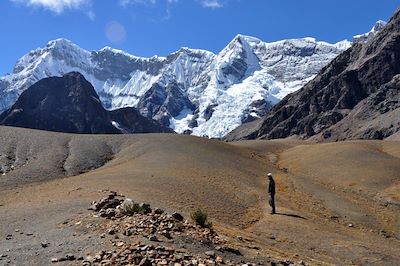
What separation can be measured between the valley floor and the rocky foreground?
0.47m

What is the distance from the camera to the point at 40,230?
2091cm

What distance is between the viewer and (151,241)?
16.8 metres

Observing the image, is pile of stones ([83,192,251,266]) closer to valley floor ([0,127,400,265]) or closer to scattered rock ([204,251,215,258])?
scattered rock ([204,251,215,258])

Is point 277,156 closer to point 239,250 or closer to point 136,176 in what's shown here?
point 136,176

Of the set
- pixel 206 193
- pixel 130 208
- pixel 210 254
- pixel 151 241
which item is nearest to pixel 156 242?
pixel 151 241

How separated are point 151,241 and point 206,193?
1897cm

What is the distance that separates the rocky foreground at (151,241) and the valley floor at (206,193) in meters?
0.47

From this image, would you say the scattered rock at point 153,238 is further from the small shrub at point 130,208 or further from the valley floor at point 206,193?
the small shrub at point 130,208

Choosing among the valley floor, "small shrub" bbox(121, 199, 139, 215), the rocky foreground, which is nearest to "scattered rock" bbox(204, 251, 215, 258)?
the rocky foreground

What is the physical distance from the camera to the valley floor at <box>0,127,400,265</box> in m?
21.3

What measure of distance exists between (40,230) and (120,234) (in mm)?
4656

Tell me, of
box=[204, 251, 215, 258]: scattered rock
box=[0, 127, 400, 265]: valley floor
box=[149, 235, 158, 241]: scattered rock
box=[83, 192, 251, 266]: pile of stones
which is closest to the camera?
box=[83, 192, 251, 266]: pile of stones

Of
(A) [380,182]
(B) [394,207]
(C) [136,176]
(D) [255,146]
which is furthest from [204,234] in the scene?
(D) [255,146]

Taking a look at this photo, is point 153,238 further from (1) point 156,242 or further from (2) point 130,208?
(2) point 130,208
